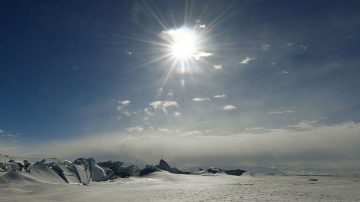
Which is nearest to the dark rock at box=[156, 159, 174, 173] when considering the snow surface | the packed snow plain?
the packed snow plain

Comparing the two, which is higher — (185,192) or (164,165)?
(164,165)

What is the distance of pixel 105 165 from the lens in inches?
6245

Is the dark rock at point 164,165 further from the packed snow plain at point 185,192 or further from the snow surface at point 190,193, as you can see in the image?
the snow surface at point 190,193

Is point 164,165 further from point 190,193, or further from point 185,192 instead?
point 190,193

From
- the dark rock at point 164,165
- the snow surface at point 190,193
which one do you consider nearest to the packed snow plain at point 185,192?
the snow surface at point 190,193

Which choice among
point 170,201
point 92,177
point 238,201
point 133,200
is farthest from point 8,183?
point 92,177

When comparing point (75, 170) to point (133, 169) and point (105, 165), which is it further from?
point (105, 165)

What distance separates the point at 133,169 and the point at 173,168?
2149cm

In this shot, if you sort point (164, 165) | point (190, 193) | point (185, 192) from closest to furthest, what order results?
point (190, 193), point (185, 192), point (164, 165)

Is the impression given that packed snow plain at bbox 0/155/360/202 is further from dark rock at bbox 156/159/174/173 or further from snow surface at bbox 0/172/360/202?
dark rock at bbox 156/159/174/173

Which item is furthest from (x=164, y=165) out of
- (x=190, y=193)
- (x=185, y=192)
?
(x=190, y=193)

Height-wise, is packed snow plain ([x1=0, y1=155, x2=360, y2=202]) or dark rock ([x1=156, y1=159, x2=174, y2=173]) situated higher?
dark rock ([x1=156, y1=159, x2=174, y2=173])

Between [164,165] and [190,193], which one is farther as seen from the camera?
[164,165]

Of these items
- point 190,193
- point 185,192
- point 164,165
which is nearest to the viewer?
point 190,193
